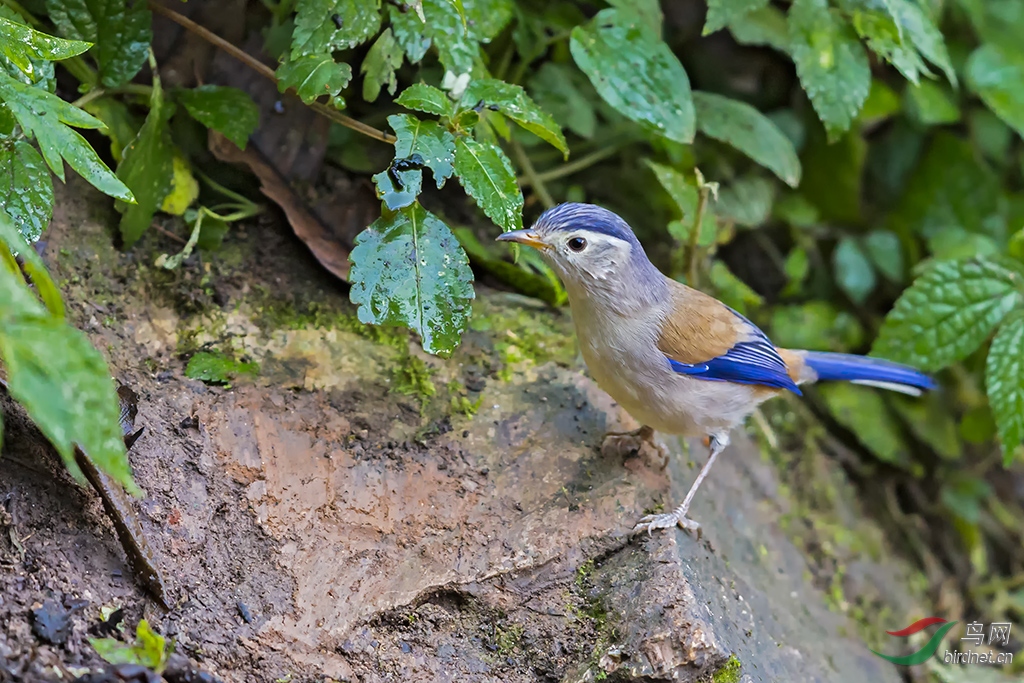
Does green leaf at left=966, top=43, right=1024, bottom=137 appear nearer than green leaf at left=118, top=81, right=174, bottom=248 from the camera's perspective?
No

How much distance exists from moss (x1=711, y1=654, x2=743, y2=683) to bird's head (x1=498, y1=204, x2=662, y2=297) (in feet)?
4.76

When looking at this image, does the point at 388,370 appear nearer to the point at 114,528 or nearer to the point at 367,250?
the point at 367,250

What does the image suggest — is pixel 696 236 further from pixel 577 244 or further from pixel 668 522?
pixel 668 522

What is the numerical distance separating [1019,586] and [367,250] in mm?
4908

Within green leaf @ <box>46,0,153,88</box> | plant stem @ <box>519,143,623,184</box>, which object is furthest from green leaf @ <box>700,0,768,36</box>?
green leaf @ <box>46,0,153,88</box>

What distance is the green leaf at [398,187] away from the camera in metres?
3.04

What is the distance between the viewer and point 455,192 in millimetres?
4426

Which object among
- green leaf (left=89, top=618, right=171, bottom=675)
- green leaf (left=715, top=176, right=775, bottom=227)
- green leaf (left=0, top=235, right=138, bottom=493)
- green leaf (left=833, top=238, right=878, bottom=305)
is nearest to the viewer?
green leaf (left=0, top=235, right=138, bottom=493)

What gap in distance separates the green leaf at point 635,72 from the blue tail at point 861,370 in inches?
51.1

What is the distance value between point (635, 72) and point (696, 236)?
2.91ft

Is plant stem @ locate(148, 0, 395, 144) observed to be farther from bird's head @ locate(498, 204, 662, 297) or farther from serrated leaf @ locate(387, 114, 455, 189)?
bird's head @ locate(498, 204, 662, 297)

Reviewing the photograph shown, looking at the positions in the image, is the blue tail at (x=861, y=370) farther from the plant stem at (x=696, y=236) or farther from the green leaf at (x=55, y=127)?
the green leaf at (x=55, y=127)

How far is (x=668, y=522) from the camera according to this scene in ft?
10.7

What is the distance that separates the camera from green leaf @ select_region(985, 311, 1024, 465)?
12.9 ft
